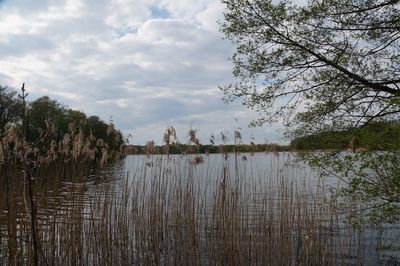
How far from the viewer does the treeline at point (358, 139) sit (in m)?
5.74

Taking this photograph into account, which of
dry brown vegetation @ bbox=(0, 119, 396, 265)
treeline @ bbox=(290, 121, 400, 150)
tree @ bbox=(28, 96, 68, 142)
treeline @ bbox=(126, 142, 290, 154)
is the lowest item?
dry brown vegetation @ bbox=(0, 119, 396, 265)

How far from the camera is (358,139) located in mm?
6359

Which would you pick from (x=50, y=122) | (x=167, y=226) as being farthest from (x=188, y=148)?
(x=50, y=122)

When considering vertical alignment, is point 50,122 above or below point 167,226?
above

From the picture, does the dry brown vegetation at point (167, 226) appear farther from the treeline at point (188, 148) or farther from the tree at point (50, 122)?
the tree at point (50, 122)

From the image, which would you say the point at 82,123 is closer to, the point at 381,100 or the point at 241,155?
the point at 241,155

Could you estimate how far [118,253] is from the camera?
5.87 metres

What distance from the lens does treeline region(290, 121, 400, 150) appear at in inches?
226

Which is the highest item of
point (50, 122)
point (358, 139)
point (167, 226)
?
point (50, 122)

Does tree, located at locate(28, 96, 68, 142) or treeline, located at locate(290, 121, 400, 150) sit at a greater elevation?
tree, located at locate(28, 96, 68, 142)

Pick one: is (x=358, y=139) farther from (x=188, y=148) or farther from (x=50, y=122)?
(x=50, y=122)

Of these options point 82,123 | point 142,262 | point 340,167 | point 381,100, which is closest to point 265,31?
point 381,100

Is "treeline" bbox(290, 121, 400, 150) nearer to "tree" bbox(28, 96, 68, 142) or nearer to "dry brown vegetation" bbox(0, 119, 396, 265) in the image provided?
"dry brown vegetation" bbox(0, 119, 396, 265)

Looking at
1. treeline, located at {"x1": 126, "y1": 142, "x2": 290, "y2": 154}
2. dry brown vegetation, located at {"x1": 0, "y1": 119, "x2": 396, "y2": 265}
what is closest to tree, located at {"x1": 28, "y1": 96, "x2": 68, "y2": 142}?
dry brown vegetation, located at {"x1": 0, "y1": 119, "x2": 396, "y2": 265}
